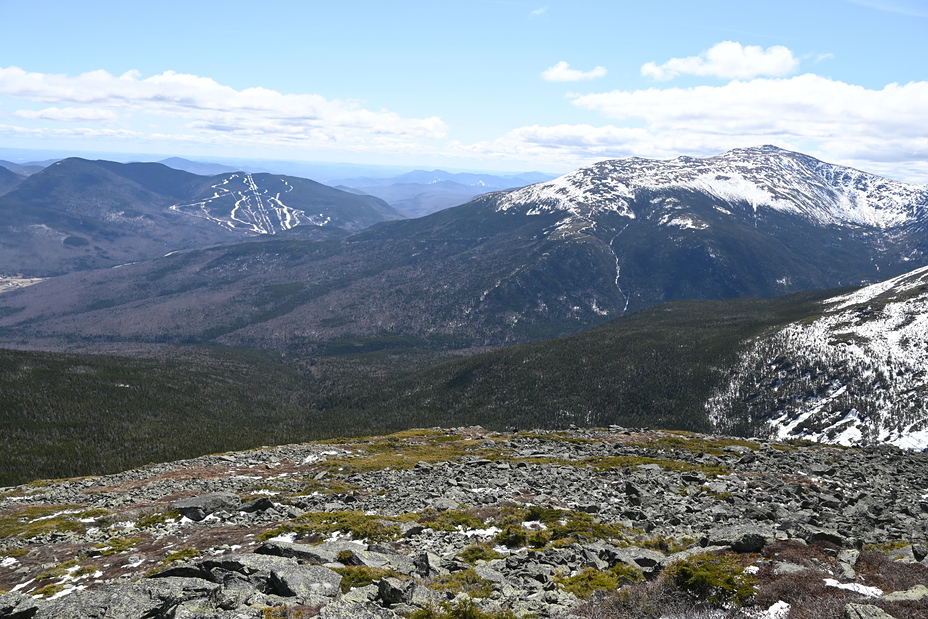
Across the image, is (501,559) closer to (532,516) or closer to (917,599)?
(532,516)

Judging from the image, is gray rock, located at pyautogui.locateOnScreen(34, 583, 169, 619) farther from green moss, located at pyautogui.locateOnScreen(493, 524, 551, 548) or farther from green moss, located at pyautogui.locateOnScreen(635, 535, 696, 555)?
green moss, located at pyautogui.locateOnScreen(635, 535, 696, 555)

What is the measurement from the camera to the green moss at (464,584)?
2700 cm

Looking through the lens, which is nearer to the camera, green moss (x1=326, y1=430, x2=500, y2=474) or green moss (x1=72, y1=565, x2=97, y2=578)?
green moss (x1=72, y1=565, x2=97, y2=578)

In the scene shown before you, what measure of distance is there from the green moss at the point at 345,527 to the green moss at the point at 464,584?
33.2 feet

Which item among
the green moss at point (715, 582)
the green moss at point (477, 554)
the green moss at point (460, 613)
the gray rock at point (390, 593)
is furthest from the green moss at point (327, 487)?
the green moss at point (715, 582)

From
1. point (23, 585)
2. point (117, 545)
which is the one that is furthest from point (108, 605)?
point (117, 545)

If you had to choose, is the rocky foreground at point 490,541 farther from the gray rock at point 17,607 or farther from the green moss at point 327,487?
the green moss at point 327,487

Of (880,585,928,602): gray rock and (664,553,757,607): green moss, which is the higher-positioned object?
(880,585,928,602): gray rock

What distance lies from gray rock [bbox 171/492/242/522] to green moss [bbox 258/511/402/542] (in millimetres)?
11746

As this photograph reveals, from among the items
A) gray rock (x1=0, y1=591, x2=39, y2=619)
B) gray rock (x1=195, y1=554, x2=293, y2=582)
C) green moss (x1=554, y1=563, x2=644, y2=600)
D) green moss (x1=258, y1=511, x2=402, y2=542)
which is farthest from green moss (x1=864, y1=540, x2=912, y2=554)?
gray rock (x1=0, y1=591, x2=39, y2=619)

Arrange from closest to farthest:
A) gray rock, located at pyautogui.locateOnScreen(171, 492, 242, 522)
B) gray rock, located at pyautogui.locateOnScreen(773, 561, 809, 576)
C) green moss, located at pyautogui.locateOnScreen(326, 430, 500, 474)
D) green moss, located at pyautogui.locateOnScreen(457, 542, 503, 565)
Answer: gray rock, located at pyautogui.locateOnScreen(773, 561, 809, 576), green moss, located at pyautogui.locateOnScreen(457, 542, 503, 565), gray rock, located at pyautogui.locateOnScreen(171, 492, 242, 522), green moss, located at pyautogui.locateOnScreen(326, 430, 500, 474)

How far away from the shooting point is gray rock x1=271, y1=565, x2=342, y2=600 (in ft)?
84.3

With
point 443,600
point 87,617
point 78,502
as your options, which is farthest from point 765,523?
point 78,502

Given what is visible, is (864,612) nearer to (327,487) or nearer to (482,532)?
(482,532)
